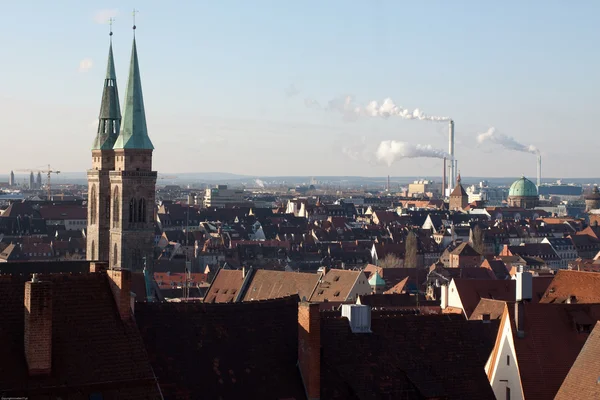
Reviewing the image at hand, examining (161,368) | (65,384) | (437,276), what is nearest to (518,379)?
(161,368)

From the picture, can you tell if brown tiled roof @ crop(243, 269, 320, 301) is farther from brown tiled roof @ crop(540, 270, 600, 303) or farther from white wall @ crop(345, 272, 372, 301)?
brown tiled roof @ crop(540, 270, 600, 303)

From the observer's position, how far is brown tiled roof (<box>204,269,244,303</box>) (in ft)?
305

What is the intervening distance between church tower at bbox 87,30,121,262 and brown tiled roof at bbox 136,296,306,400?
87843 mm

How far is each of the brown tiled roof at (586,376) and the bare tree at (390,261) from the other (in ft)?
429

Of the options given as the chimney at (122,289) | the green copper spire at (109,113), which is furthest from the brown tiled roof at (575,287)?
the green copper spire at (109,113)

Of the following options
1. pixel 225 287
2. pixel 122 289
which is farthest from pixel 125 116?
pixel 122 289

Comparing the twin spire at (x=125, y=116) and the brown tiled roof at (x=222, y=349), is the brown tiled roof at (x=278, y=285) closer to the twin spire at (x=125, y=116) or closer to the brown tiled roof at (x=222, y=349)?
the twin spire at (x=125, y=116)

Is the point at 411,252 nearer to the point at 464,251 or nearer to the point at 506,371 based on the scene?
the point at 464,251

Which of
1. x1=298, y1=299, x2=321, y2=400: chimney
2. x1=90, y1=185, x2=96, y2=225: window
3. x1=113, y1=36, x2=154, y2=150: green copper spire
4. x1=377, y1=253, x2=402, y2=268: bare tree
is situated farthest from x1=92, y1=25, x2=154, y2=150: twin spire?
x1=298, y1=299, x2=321, y2=400: chimney

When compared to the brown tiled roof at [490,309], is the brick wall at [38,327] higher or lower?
higher

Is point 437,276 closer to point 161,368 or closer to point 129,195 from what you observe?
point 129,195

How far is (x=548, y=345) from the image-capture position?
43.4 m

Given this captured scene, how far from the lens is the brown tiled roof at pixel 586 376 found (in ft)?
108

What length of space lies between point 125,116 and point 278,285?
3541cm
